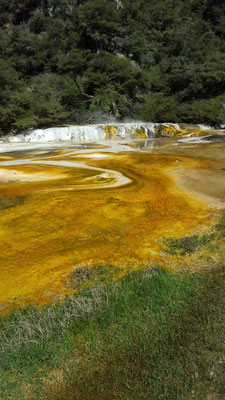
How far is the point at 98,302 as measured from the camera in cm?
236

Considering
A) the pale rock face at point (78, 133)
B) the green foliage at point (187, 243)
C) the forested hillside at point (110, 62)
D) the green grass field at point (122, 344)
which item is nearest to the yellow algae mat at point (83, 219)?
the green foliage at point (187, 243)

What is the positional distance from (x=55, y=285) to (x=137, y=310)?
3.46 feet

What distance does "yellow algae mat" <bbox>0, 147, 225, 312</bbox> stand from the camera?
3176mm

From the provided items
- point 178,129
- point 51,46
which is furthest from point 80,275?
point 51,46

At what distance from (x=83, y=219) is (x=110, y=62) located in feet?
86.8

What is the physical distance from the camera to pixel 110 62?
2689 cm

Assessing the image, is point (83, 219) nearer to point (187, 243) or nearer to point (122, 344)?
point (187, 243)

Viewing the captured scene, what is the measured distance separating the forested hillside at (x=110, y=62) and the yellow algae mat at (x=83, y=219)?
47.2 ft

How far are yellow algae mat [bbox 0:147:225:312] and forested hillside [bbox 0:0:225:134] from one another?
1440 centimetres

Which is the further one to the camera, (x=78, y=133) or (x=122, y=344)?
(x=78, y=133)

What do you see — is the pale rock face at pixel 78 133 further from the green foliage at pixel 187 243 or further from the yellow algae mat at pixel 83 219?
the green foliage at pixel 187 243

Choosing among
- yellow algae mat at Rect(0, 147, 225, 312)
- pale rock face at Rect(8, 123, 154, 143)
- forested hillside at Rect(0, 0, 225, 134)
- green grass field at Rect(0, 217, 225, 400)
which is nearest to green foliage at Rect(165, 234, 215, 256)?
yellow algae mat at Rect(0, 147, 225, 312)

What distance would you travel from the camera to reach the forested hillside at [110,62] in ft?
78.1

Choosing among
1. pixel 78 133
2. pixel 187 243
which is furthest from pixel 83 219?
pixel 78 133
